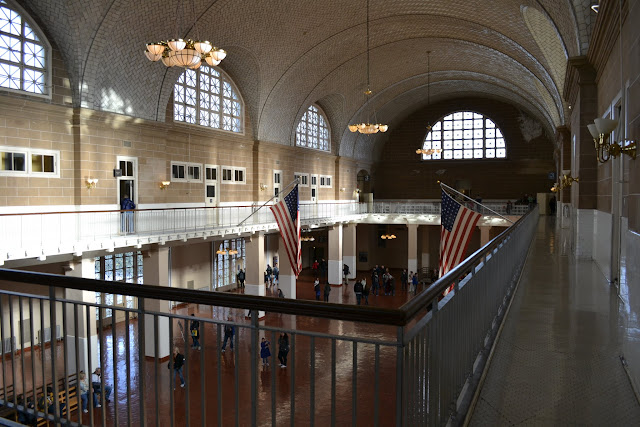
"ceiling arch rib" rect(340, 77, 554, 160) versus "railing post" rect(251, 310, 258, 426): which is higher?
"ceiling arch rib" rect(340, 77, 554, 160)

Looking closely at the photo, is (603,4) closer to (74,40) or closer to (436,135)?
(74,40)

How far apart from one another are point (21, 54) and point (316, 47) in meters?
12.8

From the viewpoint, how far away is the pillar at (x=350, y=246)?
34281 millimetres

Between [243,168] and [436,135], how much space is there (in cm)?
2079

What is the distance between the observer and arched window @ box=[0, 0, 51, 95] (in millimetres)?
14828

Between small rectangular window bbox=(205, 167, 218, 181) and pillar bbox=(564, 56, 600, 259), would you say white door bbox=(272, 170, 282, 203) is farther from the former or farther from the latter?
pillar bbox=(564, 56, 600, 259)

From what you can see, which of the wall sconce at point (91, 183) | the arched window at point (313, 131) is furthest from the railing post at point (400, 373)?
the arched window at point (313, 131)

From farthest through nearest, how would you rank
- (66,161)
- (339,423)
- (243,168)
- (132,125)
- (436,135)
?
(436,135) < (243,168) < (132,125) < (66,161) < (339,423)

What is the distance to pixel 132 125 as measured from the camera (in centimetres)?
1847

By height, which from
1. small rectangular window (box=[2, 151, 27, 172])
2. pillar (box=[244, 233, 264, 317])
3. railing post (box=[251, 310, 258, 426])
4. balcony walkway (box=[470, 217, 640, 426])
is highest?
small rectangular window (box=[2, 151, 27, 172])

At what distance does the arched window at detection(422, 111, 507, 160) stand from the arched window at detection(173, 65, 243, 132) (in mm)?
19832

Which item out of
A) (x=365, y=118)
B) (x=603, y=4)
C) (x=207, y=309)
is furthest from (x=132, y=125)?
(x=365, y=118)

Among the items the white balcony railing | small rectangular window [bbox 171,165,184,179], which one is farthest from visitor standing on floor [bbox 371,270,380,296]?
small rectangular window [bbox 171,165,184,179]

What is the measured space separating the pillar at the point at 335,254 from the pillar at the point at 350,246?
83.7 inches
